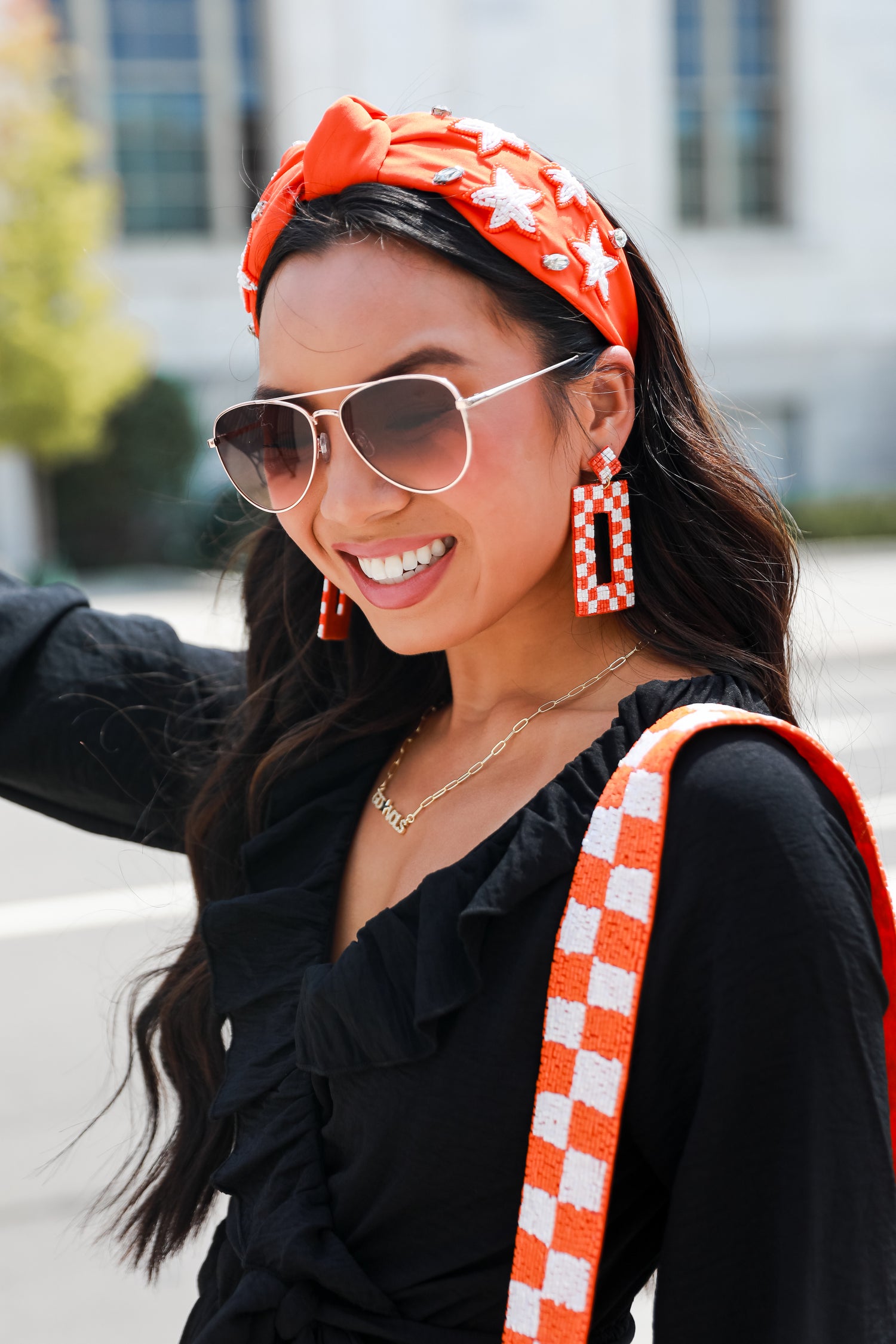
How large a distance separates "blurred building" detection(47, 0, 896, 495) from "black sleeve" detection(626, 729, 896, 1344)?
1791cm

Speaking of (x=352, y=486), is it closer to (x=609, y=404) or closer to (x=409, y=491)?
(x=409, y=491)

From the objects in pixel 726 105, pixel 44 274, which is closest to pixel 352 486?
pixel 44 274

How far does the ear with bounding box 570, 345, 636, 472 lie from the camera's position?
1.53 m

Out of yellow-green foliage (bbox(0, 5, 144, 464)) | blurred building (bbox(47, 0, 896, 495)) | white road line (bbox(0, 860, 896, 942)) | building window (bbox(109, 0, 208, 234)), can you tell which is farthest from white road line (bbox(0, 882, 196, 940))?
building window (bbox(109, 0, 208, 234))

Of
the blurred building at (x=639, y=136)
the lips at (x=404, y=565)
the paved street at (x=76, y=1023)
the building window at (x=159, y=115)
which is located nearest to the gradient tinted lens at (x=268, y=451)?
the lips at (x=404, y=565)

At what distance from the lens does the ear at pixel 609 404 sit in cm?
153

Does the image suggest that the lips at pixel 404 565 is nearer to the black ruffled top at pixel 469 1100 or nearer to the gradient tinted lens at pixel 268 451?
the gradient tinted lens at pixel 268 451

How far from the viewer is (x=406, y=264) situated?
4.63ft

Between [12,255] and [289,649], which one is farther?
[12,255]

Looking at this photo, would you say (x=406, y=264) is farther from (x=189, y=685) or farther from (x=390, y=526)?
(x=189, y=685)

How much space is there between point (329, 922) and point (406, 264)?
30.6 inches

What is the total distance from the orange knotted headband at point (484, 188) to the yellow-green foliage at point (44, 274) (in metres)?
14.9

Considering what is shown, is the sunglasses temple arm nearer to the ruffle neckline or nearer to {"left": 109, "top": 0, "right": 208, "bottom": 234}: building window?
the ruffle neckline

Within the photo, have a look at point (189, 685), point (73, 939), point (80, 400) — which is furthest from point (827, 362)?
point (189, 685)
